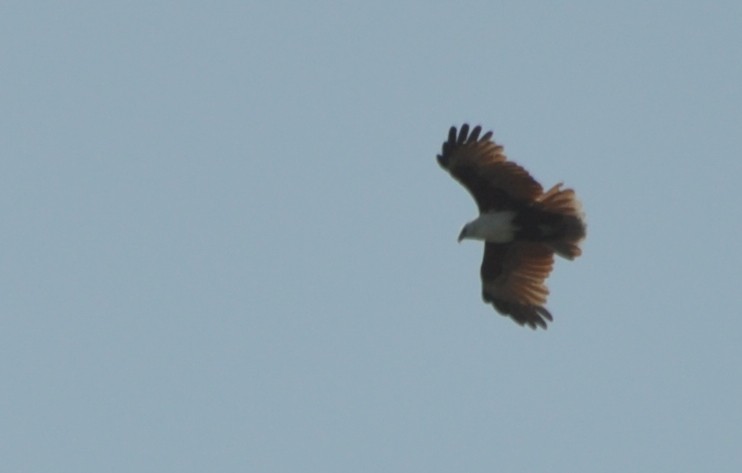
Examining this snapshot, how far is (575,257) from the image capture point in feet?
77.2

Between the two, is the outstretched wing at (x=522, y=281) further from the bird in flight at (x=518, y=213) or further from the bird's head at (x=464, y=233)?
the bird's head at (x=464, y=233)

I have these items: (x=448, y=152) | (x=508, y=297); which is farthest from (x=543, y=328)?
Result: (x=448, y=152)

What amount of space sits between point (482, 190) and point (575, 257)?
1.40 m

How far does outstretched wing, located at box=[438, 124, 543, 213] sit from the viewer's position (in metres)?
23.1

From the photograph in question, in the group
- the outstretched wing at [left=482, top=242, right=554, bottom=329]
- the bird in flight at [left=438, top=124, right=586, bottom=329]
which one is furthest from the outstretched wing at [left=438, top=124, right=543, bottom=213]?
the outstretched wing at [left=482, top=242, right=554, bottom=329]

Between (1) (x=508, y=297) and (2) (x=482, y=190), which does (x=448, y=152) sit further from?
(1) (x=508, y=297)

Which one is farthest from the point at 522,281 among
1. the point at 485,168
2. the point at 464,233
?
the point at 485,168

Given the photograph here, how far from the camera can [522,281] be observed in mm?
24188

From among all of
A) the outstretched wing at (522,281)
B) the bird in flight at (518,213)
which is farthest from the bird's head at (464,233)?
the outstretched wing at (522,281)

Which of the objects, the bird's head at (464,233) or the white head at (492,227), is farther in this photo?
the bird's head at (464,233)

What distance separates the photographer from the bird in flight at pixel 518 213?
23.1 m

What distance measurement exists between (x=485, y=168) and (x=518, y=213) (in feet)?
2.36

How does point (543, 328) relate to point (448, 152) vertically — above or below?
below

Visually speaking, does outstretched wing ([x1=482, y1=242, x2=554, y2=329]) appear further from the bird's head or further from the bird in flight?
the bird's head
